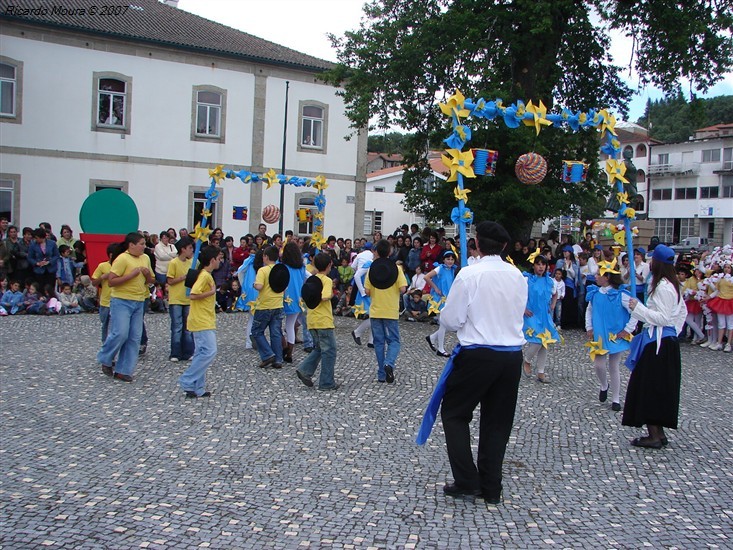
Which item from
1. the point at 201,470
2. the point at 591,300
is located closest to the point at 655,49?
the point at 591,300

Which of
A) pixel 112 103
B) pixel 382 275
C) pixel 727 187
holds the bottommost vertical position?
pixel 382 275

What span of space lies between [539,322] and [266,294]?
3737 millimetres

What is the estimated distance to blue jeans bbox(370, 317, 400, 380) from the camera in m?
9.98

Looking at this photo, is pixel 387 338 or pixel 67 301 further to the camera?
pixel 67 301

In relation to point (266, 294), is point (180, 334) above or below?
below

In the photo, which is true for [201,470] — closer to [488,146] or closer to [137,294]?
[137,294]

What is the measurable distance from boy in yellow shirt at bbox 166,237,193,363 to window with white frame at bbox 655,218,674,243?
6339cm

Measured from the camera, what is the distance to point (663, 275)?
7.31 metres

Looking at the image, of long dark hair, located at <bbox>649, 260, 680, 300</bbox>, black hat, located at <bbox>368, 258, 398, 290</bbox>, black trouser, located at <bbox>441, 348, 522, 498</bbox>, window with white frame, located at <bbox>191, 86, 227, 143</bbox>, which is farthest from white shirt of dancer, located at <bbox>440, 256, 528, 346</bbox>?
window with white frame, located at <bbox>191, 86, 227, 143</bbox>

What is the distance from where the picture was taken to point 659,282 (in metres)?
7.31

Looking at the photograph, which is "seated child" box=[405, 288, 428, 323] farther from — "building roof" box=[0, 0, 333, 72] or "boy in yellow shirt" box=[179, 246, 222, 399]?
"building roof" box=[0, 0, 333, 72]

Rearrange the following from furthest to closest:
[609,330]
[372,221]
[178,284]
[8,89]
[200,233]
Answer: [372,221], [8,89], [200,233], [178,284], [609,330]

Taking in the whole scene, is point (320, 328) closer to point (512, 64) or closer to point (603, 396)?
point (603, 396)

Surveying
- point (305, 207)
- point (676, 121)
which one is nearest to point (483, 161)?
point (305, 207)
